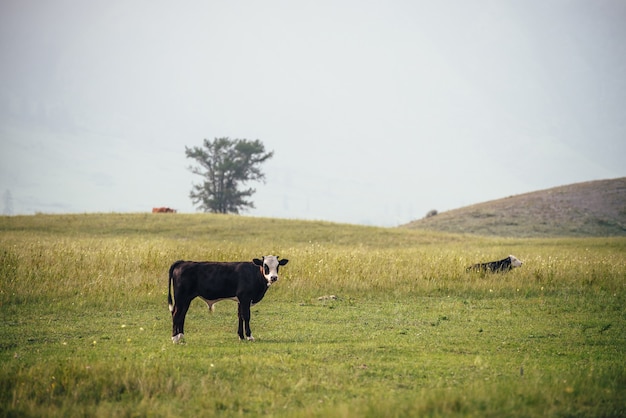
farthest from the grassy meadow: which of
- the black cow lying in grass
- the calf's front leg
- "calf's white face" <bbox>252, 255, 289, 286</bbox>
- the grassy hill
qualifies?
the grassy hill

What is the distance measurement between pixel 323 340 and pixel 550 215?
6913 centimetres

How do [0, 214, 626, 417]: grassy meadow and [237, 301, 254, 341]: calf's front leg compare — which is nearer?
[0, 214, 626, 417]: grassy meadow

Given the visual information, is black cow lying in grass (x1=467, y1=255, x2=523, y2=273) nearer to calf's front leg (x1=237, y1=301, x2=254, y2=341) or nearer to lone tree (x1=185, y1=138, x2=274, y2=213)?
calf's front leg (x1=237, y1=301, x2=254, y2=341)

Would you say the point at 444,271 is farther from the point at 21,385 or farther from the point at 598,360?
the point at 21,385

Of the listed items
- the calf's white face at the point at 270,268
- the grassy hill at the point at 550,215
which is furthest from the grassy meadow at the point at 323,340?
the grassy hill at the point at 550,215

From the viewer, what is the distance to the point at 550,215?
255ft

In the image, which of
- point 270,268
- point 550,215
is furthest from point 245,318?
point 550,215

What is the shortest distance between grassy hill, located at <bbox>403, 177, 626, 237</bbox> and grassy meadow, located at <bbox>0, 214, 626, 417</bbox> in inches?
1673

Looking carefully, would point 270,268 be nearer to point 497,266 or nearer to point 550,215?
point 497,266

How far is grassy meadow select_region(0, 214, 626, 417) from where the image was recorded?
995cm

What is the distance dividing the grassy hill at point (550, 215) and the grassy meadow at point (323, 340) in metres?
42.5

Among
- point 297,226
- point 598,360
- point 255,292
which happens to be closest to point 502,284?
point 598,360

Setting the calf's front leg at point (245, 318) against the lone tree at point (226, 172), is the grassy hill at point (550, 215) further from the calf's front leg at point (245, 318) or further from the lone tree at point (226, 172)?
the calf's front leg at point (245, 318)

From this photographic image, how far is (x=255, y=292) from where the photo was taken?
15.1 meters
